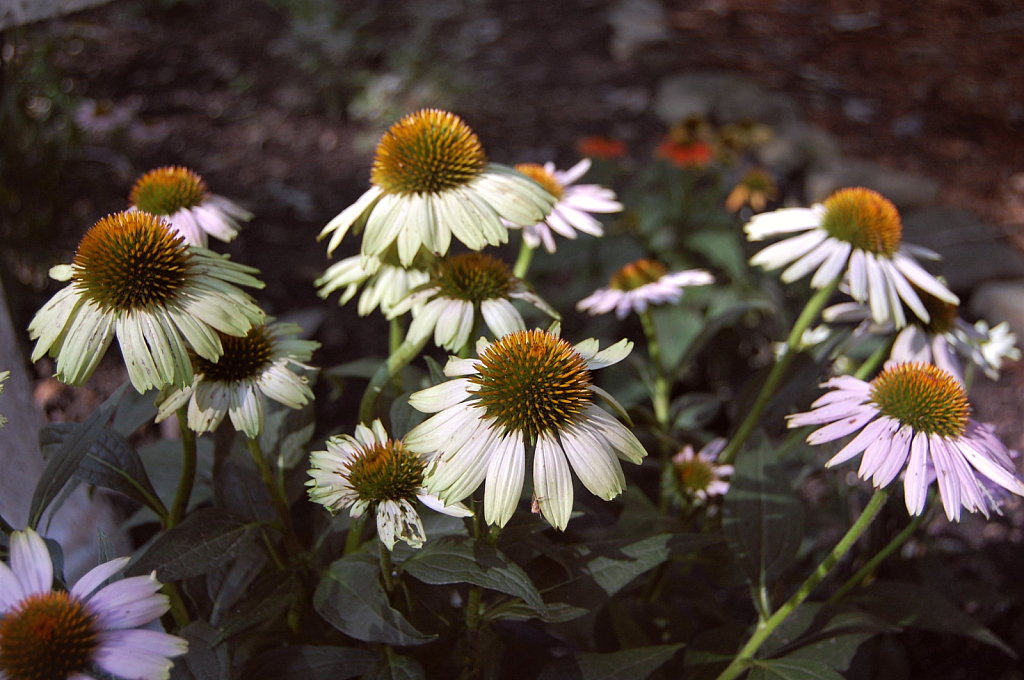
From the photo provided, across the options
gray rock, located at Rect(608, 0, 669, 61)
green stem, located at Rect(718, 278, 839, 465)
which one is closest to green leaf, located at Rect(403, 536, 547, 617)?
green stem, located at Rect(718, 278, 839, 465)

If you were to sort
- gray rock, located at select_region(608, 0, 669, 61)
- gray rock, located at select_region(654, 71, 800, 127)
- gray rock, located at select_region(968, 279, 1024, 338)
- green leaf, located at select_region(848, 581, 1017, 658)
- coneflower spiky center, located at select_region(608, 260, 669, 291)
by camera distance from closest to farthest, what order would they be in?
green leaf, located at select_region(848, 581, 1017, 658) → coneflower spiky center, located at select_region(608, 260, 669, 291) → gray rock, located at select_region(968, 279, 1024, 338) → gray rock, located at select_region(654, 71, 800, 127) → gray rock, located at select_region(608, 0, 669, 61)

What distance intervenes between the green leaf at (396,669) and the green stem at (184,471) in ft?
1.14

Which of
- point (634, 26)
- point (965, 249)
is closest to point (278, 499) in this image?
point (965, 249)

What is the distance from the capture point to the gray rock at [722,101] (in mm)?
3893

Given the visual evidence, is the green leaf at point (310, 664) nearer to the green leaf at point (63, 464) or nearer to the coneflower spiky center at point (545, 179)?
the green leaf at point (63, 464)

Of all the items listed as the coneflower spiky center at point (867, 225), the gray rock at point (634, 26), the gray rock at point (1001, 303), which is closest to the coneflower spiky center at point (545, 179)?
the coneflower spiky center at point (867, 225)

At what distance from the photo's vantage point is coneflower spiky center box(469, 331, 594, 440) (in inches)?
31.4

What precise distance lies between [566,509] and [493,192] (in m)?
0.43

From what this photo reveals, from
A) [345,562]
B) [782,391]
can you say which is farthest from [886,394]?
[345,562]

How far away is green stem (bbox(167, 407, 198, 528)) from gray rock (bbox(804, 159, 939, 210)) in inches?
119

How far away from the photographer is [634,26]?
4.84 metres

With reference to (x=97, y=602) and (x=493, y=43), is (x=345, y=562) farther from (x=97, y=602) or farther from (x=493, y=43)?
(x=493, y=43)

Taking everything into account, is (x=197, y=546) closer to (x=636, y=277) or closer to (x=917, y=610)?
(x=636, y=277)

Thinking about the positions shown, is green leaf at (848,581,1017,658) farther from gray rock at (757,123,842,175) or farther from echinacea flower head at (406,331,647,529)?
gray rock at (757,123,842,175)
